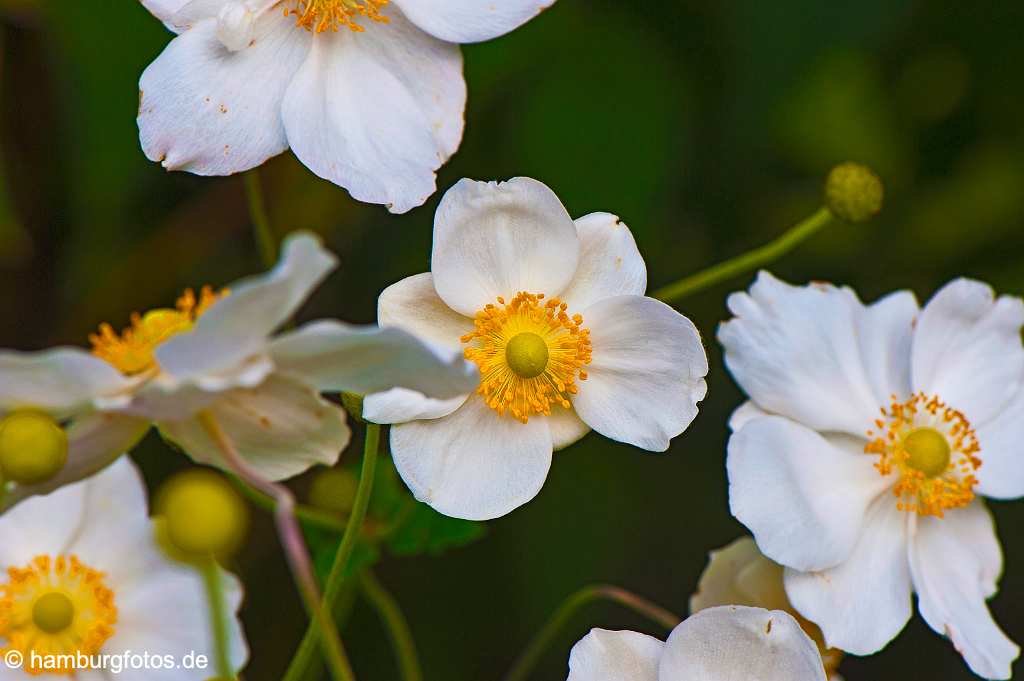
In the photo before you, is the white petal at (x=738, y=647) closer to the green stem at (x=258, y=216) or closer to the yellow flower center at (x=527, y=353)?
the yellow flower center at (x=527, y=353)

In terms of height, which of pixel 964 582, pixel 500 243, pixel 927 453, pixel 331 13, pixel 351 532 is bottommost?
pixel 964 582

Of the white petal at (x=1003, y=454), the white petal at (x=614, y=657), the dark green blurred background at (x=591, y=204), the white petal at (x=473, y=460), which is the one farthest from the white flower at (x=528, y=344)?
the dark green blurred background at (x=591, y=204)

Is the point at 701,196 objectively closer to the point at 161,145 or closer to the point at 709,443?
the point at 709,443

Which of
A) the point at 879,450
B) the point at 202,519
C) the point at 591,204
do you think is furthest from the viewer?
the point at 591,204

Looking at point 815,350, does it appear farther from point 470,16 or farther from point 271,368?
point 271,368

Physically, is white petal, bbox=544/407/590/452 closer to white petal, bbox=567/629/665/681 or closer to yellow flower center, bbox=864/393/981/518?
white petal, bbox=567/629/665/681

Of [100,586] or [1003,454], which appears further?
[1003,454]

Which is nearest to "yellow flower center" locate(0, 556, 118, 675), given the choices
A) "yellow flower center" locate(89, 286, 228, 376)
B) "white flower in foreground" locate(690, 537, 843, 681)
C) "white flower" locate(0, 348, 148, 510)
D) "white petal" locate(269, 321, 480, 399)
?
"yellow flower center" locate(89, 286, 228, 376)

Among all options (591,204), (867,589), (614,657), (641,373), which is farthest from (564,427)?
(591,204)
